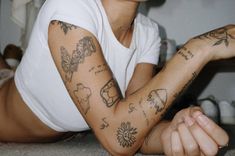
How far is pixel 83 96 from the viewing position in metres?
0.62

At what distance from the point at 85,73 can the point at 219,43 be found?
269 mm

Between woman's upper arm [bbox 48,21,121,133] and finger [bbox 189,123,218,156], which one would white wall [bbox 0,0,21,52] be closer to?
woman's upper arm [bbox 48,21,121,133]

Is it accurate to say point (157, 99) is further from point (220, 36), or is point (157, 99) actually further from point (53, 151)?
point (53, 151)

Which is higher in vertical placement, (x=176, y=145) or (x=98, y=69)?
(x=98, y=69)

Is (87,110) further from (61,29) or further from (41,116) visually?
(41,116)

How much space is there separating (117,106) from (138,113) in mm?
45

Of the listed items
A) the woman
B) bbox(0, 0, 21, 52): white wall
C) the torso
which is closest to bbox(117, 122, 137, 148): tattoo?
the woman

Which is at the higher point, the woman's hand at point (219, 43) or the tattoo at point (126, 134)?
the woman's hand at point (219, 43)

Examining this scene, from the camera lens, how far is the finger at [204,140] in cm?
56

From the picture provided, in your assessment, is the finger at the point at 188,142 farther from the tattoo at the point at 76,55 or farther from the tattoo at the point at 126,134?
the tattoo at the point at 76,55

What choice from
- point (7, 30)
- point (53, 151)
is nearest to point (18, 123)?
point (53, 151)

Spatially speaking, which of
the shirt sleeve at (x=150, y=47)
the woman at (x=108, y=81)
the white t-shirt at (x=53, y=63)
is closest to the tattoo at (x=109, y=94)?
the woman at (x=108, y=81)

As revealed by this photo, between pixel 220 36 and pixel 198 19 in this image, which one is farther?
pixel 198 19

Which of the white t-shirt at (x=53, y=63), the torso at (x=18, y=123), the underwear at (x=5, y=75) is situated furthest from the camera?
the underwear at (x=5, y=75)
